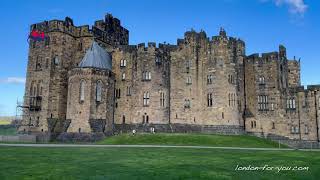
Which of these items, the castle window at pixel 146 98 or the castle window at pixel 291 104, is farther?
the castle window at pixel 146 98

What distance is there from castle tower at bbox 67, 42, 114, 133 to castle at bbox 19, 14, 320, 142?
6.3 inches

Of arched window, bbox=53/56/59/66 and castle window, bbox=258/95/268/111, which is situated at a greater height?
arched window, bbox=53/56/59/66

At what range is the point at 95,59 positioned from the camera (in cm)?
5888

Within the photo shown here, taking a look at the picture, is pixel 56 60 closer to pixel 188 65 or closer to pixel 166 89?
pixel 166 89

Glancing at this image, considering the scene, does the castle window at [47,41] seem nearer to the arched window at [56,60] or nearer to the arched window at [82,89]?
the arched window at [56,60]

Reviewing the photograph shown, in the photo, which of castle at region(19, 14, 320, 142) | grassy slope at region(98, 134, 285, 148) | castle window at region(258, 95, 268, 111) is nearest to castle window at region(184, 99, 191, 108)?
castle at region(19, 14, 320, 142)

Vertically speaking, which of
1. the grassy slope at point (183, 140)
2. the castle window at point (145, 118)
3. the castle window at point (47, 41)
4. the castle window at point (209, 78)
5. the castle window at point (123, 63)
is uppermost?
the castle window at point (47, 41)

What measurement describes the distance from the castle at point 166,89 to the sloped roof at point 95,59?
7.6 inches

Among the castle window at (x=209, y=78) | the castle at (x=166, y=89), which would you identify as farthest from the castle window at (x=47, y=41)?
the castle window at (x=209, y=78)

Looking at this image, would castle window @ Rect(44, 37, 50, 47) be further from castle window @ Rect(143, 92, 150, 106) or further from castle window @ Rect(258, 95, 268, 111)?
castle window @ Rect(258, 95, 268, 111)

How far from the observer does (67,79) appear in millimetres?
60531

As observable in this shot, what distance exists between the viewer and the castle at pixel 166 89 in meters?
55.4

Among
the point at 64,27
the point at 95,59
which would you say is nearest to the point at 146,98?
the point at 95,59

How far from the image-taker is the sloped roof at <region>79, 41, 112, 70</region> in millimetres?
58188
